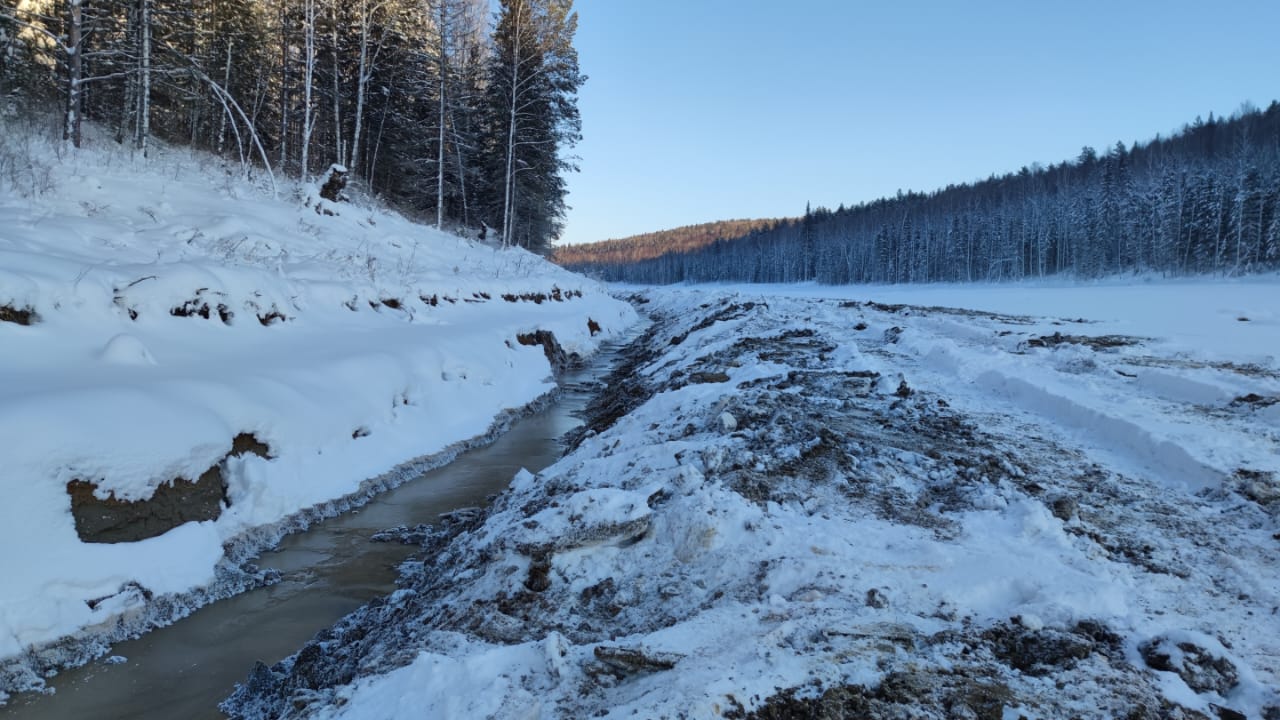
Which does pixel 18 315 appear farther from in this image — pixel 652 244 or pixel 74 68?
pixel 652 244

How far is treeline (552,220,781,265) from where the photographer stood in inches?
6491

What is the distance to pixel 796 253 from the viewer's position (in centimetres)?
9344

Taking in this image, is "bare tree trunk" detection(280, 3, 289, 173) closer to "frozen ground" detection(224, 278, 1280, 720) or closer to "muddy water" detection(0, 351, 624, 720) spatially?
"muddy water" detection(0, 351, 624, 720)

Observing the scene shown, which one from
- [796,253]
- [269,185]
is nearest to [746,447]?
[269,185]

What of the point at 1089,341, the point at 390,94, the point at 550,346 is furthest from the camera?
the point at 390,94

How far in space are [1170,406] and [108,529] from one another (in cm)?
774

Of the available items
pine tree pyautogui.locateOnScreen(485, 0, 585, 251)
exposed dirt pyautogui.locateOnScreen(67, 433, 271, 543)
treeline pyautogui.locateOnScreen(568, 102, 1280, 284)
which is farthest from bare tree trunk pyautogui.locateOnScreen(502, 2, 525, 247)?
treeline pyautogui.locateOnScreen(568, 102, 1280, 284)

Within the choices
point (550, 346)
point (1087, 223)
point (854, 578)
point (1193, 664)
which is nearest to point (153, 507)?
point (854, 578)

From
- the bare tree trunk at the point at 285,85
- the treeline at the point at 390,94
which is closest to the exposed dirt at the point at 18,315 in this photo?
the treeline at the point at 390,94

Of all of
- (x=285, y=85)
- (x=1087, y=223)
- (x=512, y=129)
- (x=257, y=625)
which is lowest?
(x=257, y=625)

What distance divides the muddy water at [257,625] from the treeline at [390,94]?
1660 cm

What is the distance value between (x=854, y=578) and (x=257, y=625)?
3.22 meters

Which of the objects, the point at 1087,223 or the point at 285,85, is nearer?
the point at 285,85

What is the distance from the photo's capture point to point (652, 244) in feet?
588
